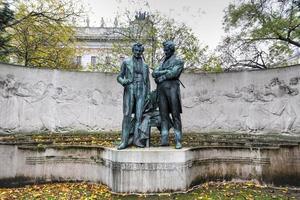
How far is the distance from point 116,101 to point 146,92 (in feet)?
15.3

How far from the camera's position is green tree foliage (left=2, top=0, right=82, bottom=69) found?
15938 millimetres

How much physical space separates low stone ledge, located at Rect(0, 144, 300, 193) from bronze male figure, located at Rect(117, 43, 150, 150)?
0.68m

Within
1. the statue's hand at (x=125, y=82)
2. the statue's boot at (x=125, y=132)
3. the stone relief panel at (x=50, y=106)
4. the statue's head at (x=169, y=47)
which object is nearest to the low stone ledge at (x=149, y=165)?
the statue's boot at (x=125, y=132)

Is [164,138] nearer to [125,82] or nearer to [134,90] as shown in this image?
[134,90]

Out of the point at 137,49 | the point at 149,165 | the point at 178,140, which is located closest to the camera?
the point at 149,165

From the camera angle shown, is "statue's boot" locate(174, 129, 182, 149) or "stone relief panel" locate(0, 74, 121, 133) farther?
"stone relief panel" locate(0, 74, 121, 133)

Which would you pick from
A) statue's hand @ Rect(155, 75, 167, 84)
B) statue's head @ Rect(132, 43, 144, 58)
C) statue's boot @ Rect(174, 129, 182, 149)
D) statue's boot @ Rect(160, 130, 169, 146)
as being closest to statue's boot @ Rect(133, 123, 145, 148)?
statue's boot @ Rect(160, 130, 169, 146)

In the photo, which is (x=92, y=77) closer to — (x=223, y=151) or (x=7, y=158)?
(x=7, y=158)

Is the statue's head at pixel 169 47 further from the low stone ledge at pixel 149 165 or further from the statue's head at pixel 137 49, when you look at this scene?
the low stone ledge at pixel 149 165

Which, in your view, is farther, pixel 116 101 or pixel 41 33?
pixel 41 33

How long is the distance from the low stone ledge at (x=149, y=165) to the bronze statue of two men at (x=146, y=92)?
0.65 metres

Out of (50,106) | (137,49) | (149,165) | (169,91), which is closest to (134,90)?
(169,91)

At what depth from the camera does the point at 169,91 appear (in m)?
6.90

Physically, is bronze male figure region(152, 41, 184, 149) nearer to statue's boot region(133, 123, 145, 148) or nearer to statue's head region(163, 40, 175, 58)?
statue's head region(163, 40, 175, 58)
